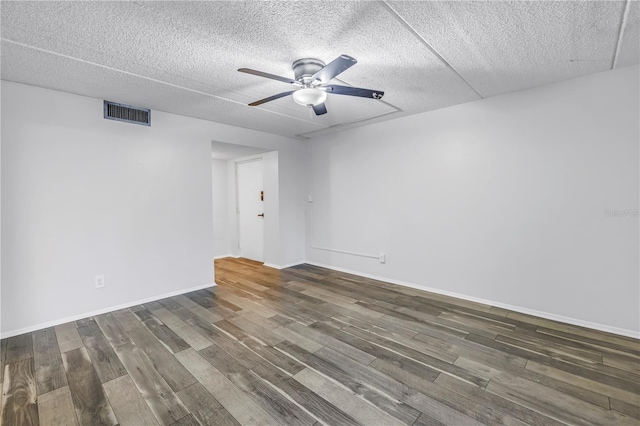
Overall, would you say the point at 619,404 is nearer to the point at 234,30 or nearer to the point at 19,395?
the point at 234,30

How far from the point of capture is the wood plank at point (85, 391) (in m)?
1.72

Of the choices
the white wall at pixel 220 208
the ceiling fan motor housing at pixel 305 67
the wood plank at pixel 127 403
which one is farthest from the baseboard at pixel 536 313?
the white wall at pixel 220 208

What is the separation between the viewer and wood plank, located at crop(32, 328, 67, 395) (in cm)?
203

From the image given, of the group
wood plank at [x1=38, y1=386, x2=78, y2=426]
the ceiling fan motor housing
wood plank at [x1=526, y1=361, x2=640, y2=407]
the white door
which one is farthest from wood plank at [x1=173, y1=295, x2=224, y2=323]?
wood plank at [x1=526, y1=361, x2=640, y2=407]

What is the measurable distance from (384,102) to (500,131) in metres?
1.36

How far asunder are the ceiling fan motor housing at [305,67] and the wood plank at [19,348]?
3227 mm

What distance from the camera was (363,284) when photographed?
14.0 feet

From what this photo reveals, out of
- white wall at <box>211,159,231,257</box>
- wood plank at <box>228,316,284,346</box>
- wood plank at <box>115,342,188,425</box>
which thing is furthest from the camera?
white wall at <box>211,159,231,257</box>

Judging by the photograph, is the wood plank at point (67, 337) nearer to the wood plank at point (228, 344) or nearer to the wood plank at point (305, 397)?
the wood plank at point (228, 344)

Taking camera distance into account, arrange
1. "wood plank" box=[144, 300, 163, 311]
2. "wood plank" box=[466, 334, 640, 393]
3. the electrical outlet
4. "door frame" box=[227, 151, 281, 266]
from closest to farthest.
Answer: "wood plank" box=[466, 334, 640, 393] < the electrical outlet < "wood plank" box=[144, 300, 163, 311] < "door frame" box=[227, 151, 281, 266]

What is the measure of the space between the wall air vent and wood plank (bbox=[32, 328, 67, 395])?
7.66ft

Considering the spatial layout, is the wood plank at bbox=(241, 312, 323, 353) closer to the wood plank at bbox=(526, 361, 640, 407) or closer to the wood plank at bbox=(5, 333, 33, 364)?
the wood plank at bbox=(526, 361, 640, 407)

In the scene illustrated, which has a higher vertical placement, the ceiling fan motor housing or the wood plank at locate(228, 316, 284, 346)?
the ceiling fan motor housing

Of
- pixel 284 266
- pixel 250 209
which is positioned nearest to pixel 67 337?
pixel 284 266
